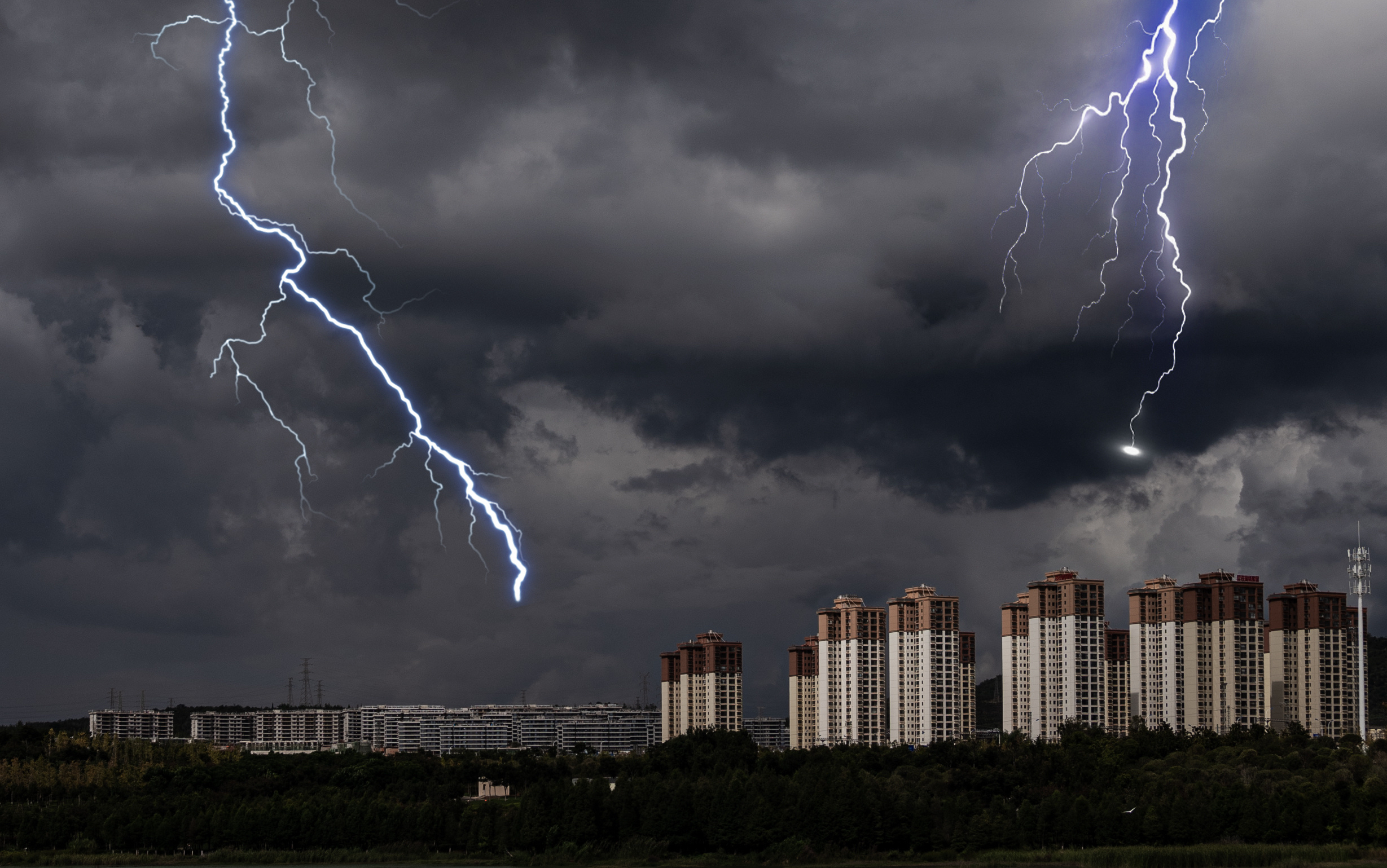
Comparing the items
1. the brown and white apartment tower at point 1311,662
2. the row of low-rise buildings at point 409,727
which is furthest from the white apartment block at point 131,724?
the brown and white apartment tower at point 1311,662

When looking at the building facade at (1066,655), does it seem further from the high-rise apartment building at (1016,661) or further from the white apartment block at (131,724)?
the white apartment block at (131,724)

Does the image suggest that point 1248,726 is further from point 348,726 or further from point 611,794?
point 348,726

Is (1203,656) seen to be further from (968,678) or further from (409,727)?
(409,727)

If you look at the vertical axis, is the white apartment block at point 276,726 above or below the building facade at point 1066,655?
below

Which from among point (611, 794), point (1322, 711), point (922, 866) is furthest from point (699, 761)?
point (1322, 711)

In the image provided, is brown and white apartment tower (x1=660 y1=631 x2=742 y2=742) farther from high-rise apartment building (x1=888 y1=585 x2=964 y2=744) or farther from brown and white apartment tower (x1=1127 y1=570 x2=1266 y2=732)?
brown and white apartment tower (x1=1127 y1=570 x2=1266 y2=732)
